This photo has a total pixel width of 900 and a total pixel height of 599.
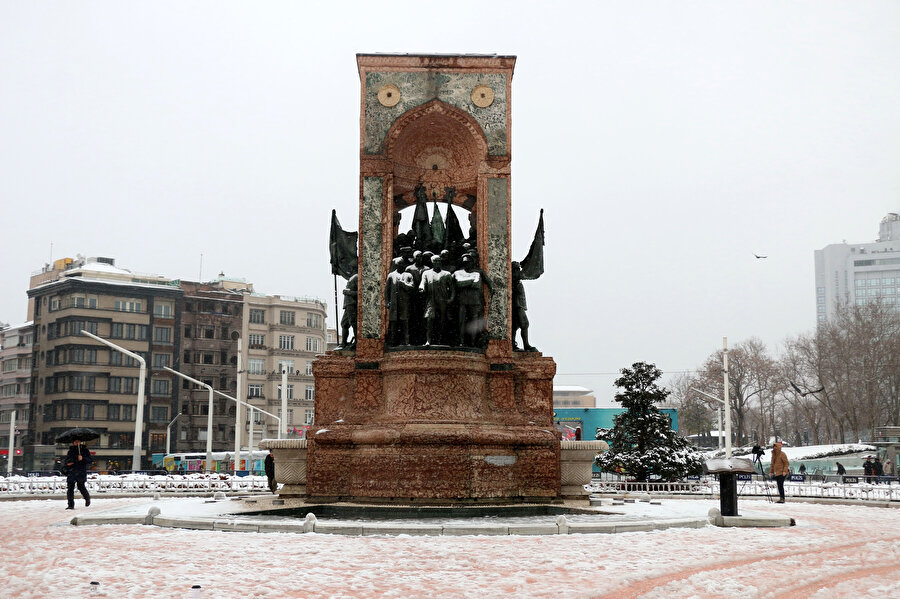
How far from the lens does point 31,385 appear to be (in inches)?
3487

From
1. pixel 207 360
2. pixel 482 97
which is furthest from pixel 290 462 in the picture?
pixel 207 360

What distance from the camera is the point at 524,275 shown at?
21.5 m

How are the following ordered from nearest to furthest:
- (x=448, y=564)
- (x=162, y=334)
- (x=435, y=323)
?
1. (x=448, y=564)
2. (x=435, y=323)
3. (x=162, y=334)

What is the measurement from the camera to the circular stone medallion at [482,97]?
2112 cm

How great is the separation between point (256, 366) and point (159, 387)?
360 inches

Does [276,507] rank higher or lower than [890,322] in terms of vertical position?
lower

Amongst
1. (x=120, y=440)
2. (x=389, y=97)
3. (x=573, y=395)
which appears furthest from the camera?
(x=573, y=395)

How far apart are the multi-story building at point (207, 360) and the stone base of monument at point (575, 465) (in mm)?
72875

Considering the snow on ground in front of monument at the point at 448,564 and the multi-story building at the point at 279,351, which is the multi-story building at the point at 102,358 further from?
the snow on ground in front of monument at the point at 448,564

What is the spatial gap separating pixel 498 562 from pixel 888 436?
177ft

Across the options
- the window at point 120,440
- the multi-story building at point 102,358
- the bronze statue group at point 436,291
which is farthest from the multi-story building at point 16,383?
the bronze statue group at point 436,291

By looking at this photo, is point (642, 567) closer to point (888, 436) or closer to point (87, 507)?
point (87, 507)

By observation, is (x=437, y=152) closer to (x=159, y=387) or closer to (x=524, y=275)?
(x=524, y=275)

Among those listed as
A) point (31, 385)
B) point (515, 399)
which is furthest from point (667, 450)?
point (31, 385)
